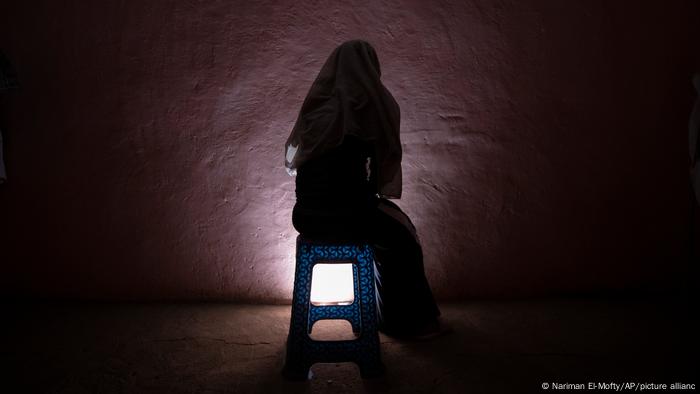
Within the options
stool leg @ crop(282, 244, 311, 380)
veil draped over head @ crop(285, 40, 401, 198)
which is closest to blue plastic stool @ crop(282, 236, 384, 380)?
stool leg @ crop(282, 244, 311, 380)

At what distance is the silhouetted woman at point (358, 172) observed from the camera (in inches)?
76.5

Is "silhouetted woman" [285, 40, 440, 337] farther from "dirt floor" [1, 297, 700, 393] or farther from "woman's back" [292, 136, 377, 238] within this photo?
"dirt floor" [1, 297, 700, 393]

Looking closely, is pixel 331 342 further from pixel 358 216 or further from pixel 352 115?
pixel 352 115

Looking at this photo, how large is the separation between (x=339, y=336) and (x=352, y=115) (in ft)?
3.89

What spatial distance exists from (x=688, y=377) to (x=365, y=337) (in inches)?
51.7

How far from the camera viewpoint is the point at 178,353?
7.23ft

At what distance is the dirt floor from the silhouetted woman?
0.39 m

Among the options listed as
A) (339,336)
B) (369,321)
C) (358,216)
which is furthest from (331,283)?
(358,216)

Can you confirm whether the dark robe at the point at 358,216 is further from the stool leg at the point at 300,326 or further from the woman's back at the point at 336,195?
the stool leg at the point at 300,326

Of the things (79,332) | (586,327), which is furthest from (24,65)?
(586,327)

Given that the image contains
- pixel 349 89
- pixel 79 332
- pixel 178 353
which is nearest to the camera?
pixel 349 89

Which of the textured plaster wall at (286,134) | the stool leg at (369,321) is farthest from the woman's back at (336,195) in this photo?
the textured plaster wall at (286,134)

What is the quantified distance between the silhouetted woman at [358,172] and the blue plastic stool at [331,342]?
0.09 meters

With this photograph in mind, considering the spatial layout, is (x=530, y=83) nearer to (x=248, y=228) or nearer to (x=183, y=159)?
(x=248, y=228)
